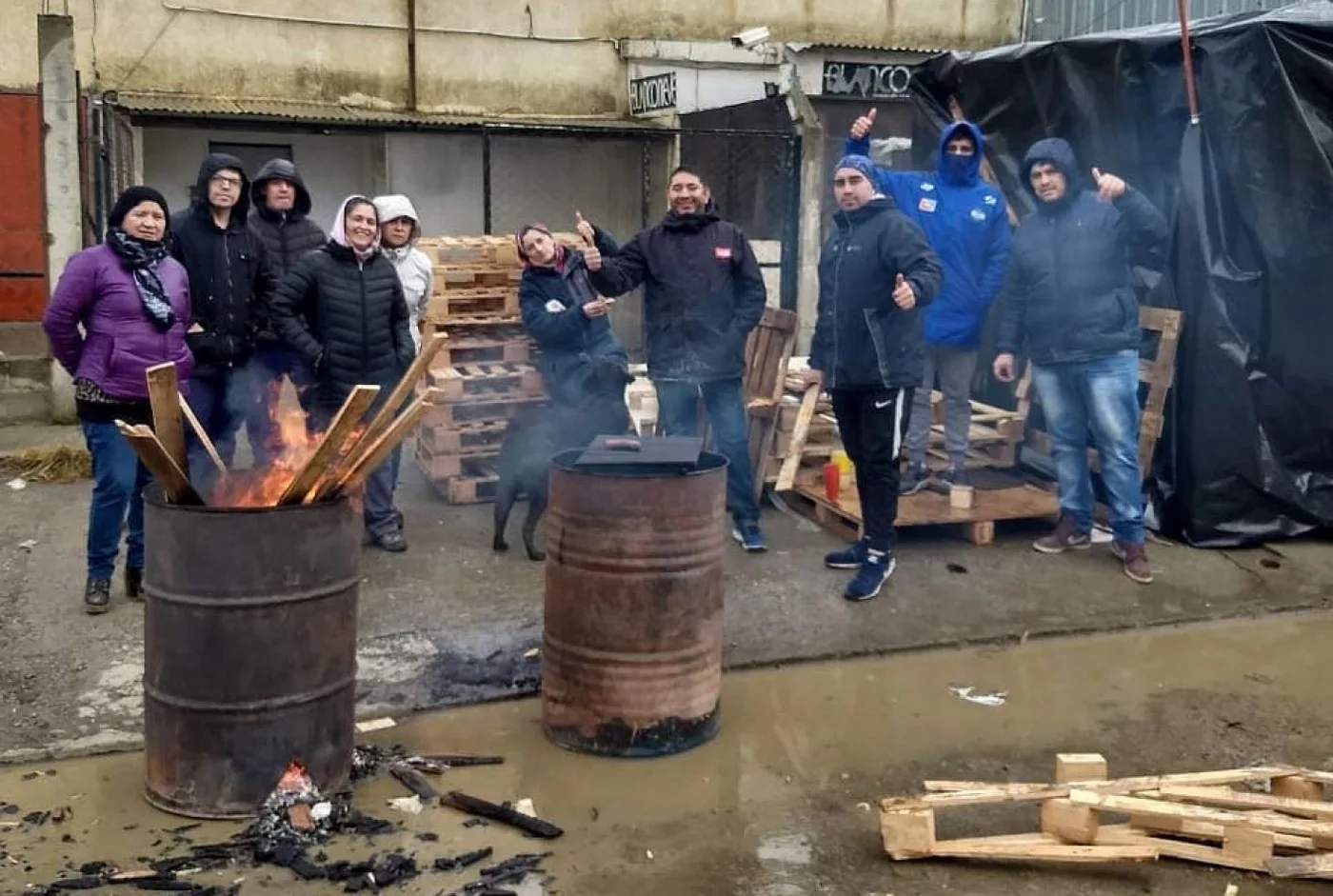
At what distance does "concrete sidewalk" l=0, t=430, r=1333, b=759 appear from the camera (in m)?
5.26

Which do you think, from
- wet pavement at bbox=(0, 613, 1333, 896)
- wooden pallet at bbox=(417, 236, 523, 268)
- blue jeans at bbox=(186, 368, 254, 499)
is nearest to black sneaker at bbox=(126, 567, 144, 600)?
blue jeans at bbox=(186, 368, 254, 499)

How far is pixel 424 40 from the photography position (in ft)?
44.1

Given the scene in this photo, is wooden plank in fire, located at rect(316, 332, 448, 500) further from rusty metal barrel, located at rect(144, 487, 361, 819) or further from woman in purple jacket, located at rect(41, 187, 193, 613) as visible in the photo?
woman in purple jacket, located at rect(41, 187, 193, 613)

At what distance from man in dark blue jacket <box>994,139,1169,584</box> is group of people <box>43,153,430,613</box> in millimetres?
3339

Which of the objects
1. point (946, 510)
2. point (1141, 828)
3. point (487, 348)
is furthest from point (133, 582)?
point (1141, 828)

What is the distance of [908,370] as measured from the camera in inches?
253

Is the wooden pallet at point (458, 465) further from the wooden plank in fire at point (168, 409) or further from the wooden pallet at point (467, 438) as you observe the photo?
the wooden plank in fire at point (168, 409)

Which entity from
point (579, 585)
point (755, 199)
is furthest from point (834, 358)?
point (755, 199)

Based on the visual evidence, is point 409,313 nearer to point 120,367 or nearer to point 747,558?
point 120,367

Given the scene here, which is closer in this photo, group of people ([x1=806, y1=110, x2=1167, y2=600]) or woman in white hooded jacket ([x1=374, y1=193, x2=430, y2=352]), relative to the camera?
group of people ([x1=806, y1=110, x2=1167, y2=600])

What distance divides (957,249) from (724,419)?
1798 mm

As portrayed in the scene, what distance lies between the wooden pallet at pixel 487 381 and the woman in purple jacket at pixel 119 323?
232 cm

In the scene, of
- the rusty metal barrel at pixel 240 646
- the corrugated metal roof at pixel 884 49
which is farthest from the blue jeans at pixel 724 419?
the corrugated metal roof at pixel 884 49

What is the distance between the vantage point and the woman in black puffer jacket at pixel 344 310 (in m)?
6.59
